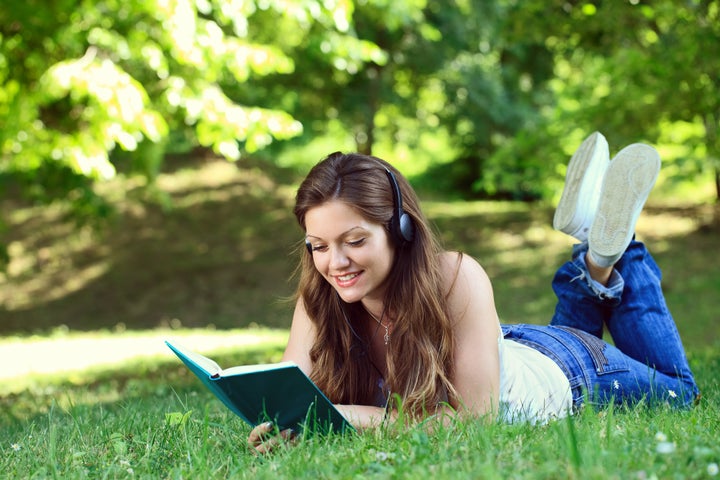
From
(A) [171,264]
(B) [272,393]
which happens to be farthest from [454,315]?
(A) [171,264]

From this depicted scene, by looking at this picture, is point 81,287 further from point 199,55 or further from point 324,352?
point 324,352

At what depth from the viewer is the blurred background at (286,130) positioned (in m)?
8.06

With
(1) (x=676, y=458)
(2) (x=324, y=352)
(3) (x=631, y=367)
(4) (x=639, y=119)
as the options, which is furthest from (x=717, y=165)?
(1) (x=676, y=458)

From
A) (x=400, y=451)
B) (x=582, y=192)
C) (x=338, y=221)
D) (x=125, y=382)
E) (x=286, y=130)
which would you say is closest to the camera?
(x=400, y=451)

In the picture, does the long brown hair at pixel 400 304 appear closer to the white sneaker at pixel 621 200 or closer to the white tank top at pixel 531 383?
the white tank top at pixel 531 383

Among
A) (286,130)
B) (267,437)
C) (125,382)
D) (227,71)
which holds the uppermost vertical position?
(227,71)

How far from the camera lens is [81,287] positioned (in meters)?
16.8

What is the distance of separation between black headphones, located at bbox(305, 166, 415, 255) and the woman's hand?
79 centimetres

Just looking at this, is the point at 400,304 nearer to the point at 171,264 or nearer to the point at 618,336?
the point at 618,336

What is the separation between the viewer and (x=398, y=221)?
9.81 ft

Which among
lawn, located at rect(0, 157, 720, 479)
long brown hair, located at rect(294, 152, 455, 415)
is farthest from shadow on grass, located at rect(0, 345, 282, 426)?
long brown hair, located at rect(294, 152, 455, 415)

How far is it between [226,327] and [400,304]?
453 inches

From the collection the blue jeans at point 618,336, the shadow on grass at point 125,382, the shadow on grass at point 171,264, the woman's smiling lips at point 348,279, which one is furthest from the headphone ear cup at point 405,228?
the shadow on grass at point 171,264

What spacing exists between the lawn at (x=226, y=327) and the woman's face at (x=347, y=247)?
1.91 feet
